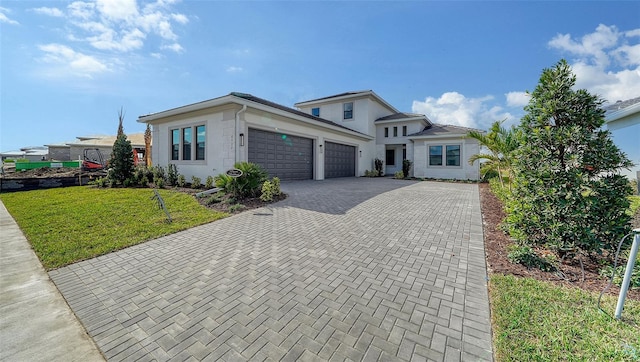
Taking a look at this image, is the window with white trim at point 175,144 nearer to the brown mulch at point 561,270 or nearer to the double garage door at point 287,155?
the double garage door at point 287,155

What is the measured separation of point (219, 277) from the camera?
10.6 ft

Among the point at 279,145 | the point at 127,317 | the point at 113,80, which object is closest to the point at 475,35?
the point at 279,145

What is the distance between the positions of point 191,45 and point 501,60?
15264 mm

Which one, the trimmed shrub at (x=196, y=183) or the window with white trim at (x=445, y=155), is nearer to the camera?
the trimmed shrub at (x=196, y=183)

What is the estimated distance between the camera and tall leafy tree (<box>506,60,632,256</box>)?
11.2ft

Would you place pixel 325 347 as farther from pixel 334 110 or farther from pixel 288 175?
pixel 334 110

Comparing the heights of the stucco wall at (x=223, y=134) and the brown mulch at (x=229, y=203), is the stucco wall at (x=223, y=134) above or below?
above

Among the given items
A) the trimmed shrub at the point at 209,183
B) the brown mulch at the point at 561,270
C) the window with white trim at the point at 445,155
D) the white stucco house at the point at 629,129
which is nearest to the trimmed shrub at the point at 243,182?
the trimmed shrub at the point at 209,183

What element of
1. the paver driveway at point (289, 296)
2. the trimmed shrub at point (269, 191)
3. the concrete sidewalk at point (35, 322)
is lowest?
the concrete sidewalk at point (35, 322)

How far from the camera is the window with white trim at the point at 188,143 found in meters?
12.0

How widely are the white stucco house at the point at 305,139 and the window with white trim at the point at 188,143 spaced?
0.05 m

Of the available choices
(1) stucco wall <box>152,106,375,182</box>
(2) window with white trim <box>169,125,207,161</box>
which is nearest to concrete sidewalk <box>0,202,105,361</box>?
(1) stucco wall <box>152,106,375,182</box>

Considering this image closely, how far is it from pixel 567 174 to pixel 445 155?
16915 mm

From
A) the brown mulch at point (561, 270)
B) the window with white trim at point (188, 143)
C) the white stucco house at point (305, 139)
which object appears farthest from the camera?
the window with white trim at point (188, 143)
